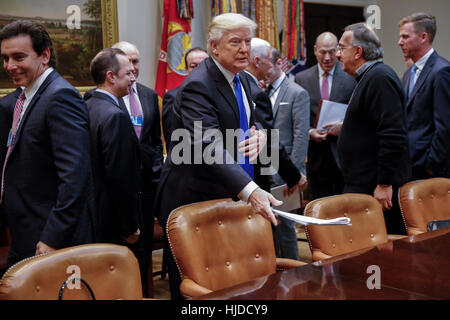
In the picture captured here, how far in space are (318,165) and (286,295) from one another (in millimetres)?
2883

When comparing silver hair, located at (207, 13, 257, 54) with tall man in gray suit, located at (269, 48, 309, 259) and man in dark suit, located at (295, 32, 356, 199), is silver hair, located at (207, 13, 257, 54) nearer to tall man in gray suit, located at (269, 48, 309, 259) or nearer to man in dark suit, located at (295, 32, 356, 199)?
tall man in gray suit, located at (269, 48, 309, 259)

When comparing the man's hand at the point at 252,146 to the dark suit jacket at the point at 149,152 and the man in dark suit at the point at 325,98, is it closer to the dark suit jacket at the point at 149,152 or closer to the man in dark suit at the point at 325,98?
the dark suit jacket at the point at 149,152

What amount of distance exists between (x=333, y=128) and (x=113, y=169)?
2020 millimetres

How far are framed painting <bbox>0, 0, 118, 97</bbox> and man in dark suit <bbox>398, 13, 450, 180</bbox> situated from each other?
252 cm

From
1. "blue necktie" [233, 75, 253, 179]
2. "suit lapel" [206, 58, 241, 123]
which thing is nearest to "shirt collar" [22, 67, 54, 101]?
"suit lapel" [206, 58, 241, 123]

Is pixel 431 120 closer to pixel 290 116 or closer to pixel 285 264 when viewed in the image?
pixel 290 116

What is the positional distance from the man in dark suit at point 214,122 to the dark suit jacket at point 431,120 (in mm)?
1492

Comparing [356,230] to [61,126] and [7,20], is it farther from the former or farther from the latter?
[7,20]

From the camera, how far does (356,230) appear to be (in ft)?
8.13

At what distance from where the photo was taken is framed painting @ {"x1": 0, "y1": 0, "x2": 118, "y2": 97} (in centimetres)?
427

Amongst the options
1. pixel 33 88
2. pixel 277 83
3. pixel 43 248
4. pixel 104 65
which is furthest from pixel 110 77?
pixel 277 83

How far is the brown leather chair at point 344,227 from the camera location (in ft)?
7.61

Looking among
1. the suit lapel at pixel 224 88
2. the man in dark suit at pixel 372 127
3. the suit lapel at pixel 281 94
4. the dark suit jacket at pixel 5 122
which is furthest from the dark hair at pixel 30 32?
the suit lapel at pixel 281 94

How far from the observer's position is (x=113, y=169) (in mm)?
2666
